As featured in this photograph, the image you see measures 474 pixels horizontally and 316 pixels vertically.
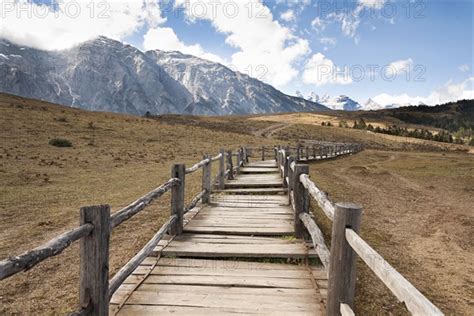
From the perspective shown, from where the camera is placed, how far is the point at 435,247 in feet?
28.3

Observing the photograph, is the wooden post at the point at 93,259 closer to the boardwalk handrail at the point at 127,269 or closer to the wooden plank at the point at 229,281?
the boardwalk handrail at the point at 127,269

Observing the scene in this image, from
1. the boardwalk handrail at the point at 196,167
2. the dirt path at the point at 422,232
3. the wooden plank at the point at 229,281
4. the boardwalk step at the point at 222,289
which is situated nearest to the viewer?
the boardwalk step at the point at 222,289

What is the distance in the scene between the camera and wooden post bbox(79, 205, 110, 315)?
10.2 feet

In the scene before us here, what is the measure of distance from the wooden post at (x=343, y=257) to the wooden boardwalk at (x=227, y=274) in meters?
0.75

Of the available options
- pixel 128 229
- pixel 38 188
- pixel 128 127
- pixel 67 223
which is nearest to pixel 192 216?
pixel 128 229

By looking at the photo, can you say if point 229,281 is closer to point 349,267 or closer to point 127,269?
point 127,269

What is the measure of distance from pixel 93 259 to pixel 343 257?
7.57 feet

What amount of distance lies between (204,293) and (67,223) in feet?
20.3

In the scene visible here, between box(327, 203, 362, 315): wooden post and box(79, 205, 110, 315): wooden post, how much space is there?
2.18 m

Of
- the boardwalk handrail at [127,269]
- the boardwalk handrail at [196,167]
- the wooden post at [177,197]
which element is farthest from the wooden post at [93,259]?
the boardwalk handrail at [196,167]

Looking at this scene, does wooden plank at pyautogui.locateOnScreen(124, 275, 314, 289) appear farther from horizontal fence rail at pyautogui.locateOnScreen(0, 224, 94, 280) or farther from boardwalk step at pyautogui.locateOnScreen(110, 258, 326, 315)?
horizontal fence rail at pyautogui.locateOnScreen(0, 224, 94, 280)

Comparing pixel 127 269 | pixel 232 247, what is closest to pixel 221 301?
pixel 127 269

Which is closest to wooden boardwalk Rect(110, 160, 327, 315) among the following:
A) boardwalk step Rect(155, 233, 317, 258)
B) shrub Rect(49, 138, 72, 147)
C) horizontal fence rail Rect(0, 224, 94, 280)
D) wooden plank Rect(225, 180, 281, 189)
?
boardwalk step Rect(155, 233, 317, 258)

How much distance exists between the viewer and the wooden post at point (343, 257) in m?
3.14
